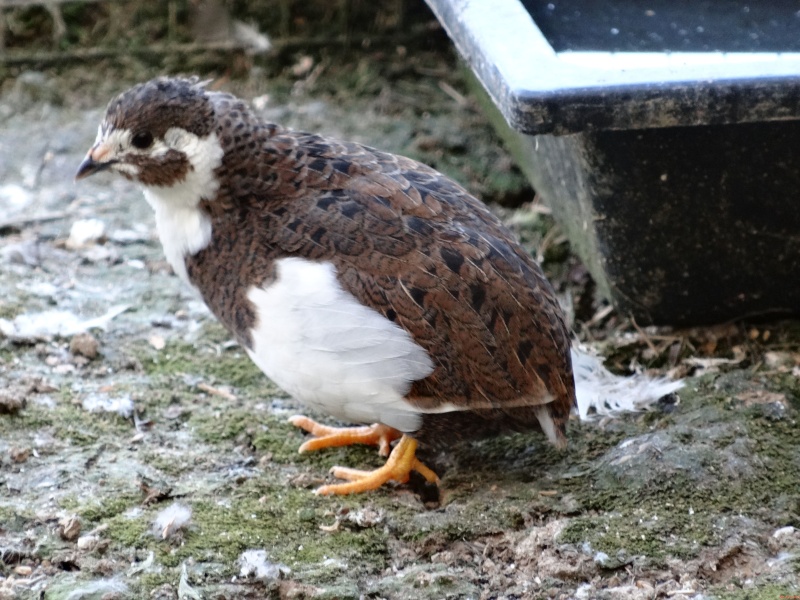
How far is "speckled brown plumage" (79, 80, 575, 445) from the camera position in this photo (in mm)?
3209

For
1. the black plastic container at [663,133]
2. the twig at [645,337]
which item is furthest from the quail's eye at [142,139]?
the twig at [645,337]

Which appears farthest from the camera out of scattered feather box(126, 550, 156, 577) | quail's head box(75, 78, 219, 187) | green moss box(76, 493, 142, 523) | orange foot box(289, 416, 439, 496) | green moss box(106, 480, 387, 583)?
orange foot box(289, 416, 439, 496)

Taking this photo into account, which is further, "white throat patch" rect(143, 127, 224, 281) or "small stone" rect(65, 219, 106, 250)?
"small stone" rect(65, 219, 106, 250)

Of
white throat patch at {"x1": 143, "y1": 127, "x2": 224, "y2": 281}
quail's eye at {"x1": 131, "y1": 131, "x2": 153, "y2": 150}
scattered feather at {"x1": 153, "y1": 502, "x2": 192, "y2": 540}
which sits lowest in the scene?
scattered feather at {"x1": 153, "y1": 502, "x2": 192, "y2": 540}

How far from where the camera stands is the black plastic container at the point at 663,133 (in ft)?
10.2

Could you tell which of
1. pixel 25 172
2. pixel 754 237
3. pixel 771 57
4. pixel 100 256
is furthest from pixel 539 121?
pixel 25 172

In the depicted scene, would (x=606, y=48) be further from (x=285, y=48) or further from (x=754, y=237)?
(x=285, y=48)

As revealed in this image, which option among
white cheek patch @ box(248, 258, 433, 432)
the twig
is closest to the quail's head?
white cheek patch @ box(248, 258, 433, 432)

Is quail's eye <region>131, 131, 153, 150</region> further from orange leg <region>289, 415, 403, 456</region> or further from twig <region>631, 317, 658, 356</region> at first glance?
twig <region>631, 317, 658, 356</region>

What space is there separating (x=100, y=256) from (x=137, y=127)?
1519mm

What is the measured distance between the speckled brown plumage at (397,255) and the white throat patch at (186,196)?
3 centimetres

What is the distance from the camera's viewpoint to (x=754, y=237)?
Result: 12.6ft

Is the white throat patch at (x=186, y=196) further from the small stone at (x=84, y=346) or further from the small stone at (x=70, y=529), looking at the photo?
the small stone at (x=70, y=529)

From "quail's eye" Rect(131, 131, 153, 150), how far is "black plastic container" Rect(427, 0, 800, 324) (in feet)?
3.48
